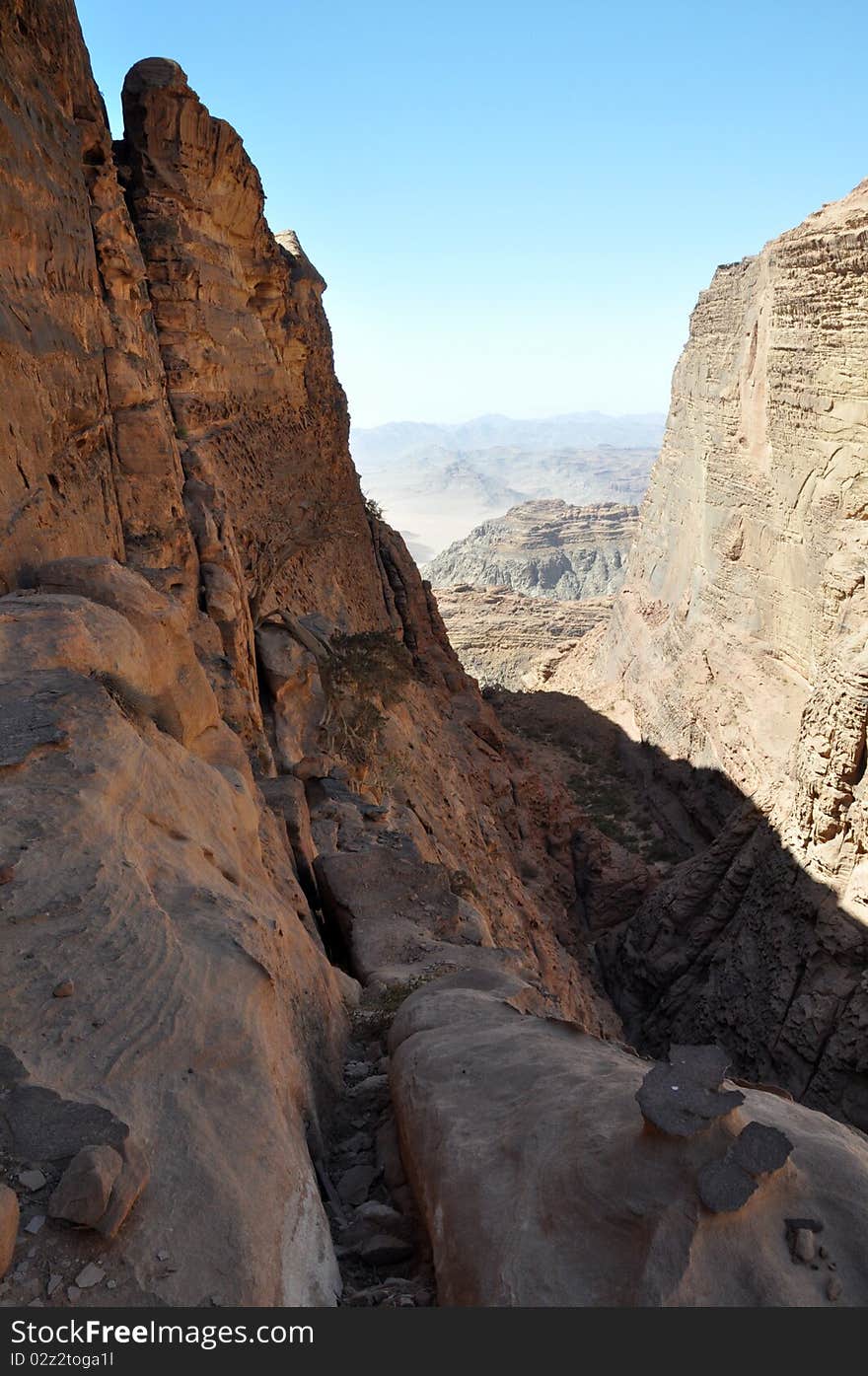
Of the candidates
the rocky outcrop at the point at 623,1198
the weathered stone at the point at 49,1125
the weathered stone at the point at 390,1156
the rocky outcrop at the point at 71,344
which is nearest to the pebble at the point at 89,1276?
the weathered stone at the point at 49,1125

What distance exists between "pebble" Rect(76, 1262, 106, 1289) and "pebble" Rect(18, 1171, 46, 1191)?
0.90 feet

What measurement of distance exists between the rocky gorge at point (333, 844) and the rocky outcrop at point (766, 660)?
0.08m

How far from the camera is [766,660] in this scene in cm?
1877

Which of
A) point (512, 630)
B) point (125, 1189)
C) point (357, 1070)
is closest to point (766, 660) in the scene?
point (357, 1070)

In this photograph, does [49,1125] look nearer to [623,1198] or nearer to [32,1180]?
[32,1180]

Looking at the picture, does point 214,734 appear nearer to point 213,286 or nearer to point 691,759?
point 213,286

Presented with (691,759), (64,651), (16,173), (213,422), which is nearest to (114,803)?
(64,651)

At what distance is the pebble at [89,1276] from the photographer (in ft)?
7.50

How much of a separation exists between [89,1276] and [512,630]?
38.0 m

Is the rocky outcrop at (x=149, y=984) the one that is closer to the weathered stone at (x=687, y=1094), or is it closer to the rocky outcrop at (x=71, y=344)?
the weathered stone at (x=687, y=1094)

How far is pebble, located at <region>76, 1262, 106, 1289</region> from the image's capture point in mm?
2285

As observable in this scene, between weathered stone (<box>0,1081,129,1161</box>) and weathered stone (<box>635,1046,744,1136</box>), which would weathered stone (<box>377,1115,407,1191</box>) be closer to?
weathered stone (<box>635,1046,744,1136</box>)

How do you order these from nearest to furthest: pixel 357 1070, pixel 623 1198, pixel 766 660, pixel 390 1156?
pixel 623 1198 < pixel 390 1156 < pixel 357 1070 < pixel 766 660

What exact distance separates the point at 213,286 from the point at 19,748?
1074 cm
